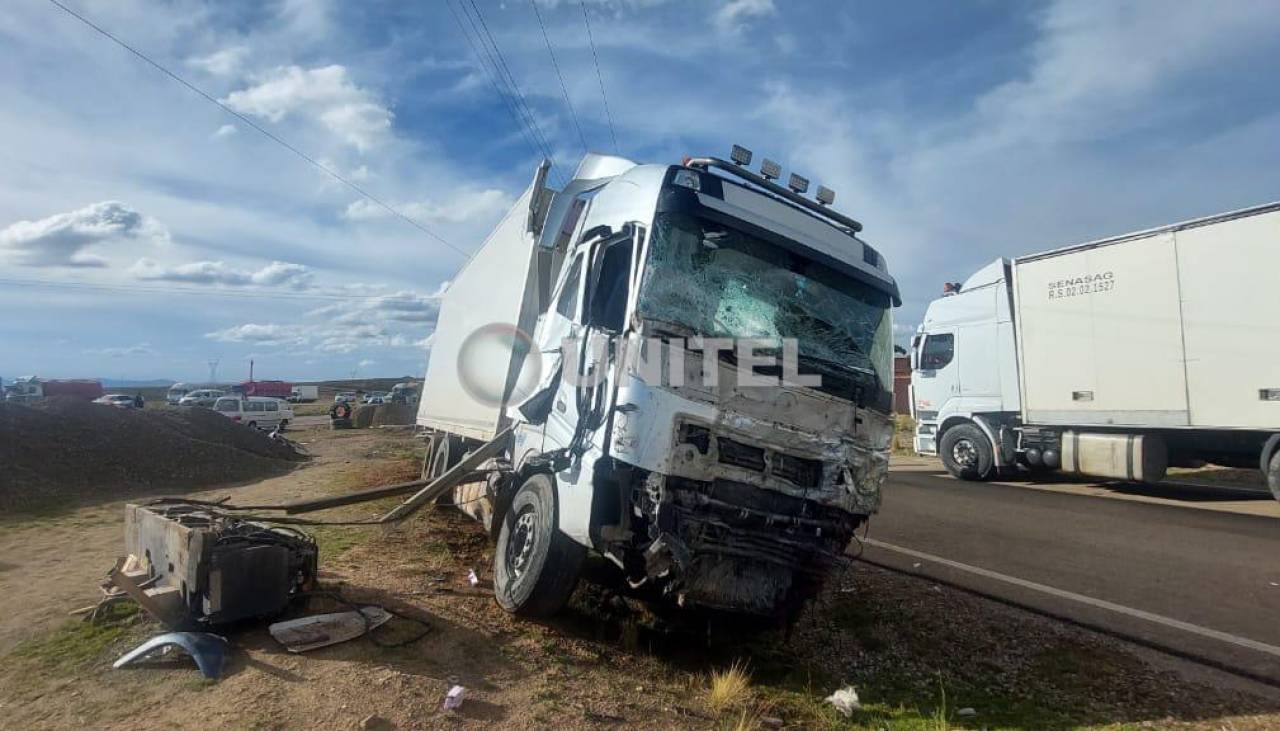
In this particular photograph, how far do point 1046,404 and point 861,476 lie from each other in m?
10.3

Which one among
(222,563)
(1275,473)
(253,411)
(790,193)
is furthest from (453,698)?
(253,411)

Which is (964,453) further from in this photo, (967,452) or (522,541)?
(522,541)

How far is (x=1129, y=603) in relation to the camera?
19.9ft

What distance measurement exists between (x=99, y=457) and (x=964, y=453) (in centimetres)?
1697

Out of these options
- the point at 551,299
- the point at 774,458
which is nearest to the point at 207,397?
the point at 551,299

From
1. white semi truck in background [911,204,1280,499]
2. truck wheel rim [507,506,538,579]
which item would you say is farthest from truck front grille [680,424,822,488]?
white semi truck in background [911,204,1280,499]

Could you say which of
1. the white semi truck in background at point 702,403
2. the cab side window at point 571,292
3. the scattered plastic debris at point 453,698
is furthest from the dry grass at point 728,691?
the cab side window at point 571,292

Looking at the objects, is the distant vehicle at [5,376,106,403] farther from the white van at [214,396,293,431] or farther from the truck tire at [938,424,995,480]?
the truck tire at [938,424,995,480]

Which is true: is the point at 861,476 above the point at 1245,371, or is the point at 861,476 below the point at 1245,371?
below

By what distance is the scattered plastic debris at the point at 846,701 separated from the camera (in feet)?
13.3

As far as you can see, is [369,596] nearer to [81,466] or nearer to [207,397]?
[81,466]

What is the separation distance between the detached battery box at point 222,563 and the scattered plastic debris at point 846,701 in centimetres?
344

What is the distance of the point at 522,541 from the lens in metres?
5.28

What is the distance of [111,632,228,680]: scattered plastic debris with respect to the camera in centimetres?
401
